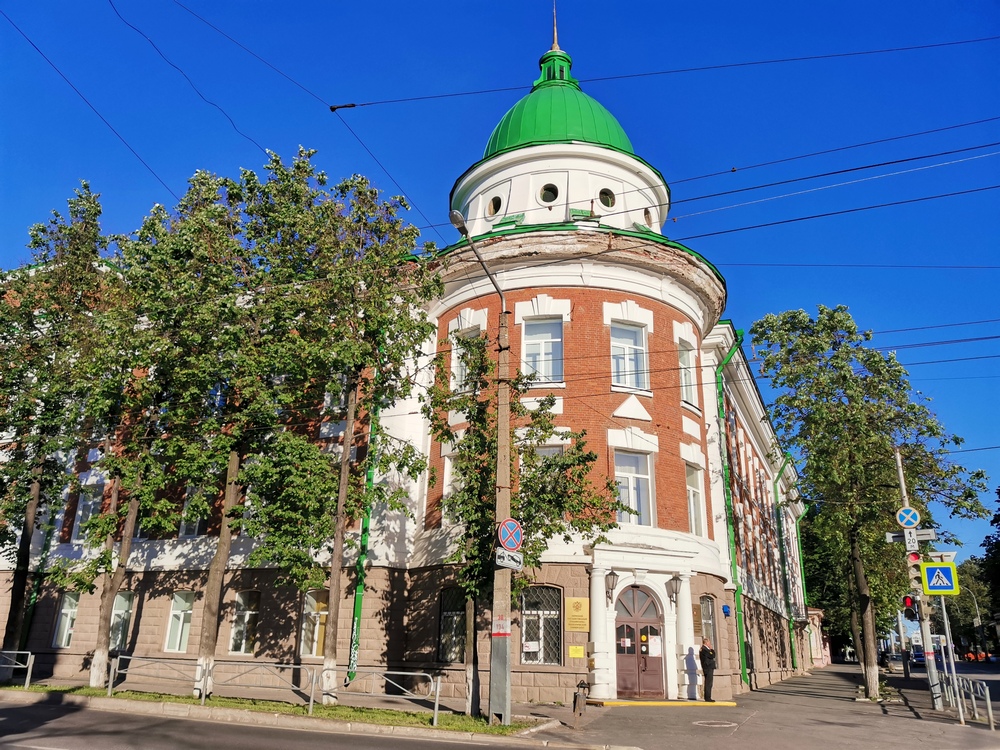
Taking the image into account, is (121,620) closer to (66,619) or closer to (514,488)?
(66,619)

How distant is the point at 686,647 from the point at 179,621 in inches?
611

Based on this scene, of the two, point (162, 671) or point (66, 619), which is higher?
point (66, 619)

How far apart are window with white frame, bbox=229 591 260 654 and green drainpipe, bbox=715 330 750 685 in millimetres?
14899

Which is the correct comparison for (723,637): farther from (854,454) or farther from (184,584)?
(184,584)

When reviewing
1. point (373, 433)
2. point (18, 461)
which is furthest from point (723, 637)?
point (18, 461)

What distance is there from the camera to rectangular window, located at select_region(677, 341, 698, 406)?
23891mm

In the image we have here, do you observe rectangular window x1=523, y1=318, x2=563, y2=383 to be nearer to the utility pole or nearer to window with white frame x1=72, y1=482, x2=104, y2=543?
the utility pole

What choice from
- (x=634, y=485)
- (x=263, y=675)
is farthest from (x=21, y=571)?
(x=634, y=485)

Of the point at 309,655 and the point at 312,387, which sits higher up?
the point at 312,387

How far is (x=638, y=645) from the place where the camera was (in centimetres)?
2002

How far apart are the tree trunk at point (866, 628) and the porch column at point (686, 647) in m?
5.17

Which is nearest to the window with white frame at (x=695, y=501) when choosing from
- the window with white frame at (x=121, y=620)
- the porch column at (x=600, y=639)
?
the porch column at (x=600, y=639)

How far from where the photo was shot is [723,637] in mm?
22031

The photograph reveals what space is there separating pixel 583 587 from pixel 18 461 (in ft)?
58.3
